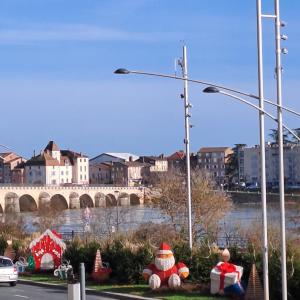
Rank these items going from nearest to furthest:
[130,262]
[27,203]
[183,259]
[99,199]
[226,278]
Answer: [226,278], [183,259], [130,262], [27,203], [99,199]

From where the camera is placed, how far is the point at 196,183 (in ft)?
162

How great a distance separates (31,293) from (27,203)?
4443 inches

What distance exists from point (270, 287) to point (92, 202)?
120987 mm

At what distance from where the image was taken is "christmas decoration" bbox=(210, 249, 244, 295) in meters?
25.7

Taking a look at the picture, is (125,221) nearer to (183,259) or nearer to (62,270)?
(62,270)

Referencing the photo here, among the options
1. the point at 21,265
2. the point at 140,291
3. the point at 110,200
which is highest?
the point at 110,200

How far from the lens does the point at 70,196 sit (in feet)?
476

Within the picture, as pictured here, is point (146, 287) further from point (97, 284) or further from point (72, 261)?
point (72, 261)

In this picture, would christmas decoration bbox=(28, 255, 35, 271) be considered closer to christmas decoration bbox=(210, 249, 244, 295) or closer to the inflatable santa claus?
the inflatable santa claus

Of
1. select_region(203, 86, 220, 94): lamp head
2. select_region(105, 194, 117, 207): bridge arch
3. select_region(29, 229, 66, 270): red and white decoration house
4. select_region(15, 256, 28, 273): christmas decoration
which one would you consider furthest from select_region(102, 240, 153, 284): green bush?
select_region(105, 194, 117, 207): bridge arch

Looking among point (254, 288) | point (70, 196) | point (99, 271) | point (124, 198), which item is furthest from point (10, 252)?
point (70, 196)

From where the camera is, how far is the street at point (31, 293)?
28.2m

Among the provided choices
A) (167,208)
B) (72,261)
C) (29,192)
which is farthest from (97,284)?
(29,192)

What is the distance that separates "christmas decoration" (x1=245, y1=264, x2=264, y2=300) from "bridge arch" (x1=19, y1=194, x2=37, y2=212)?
113992 millimetres
